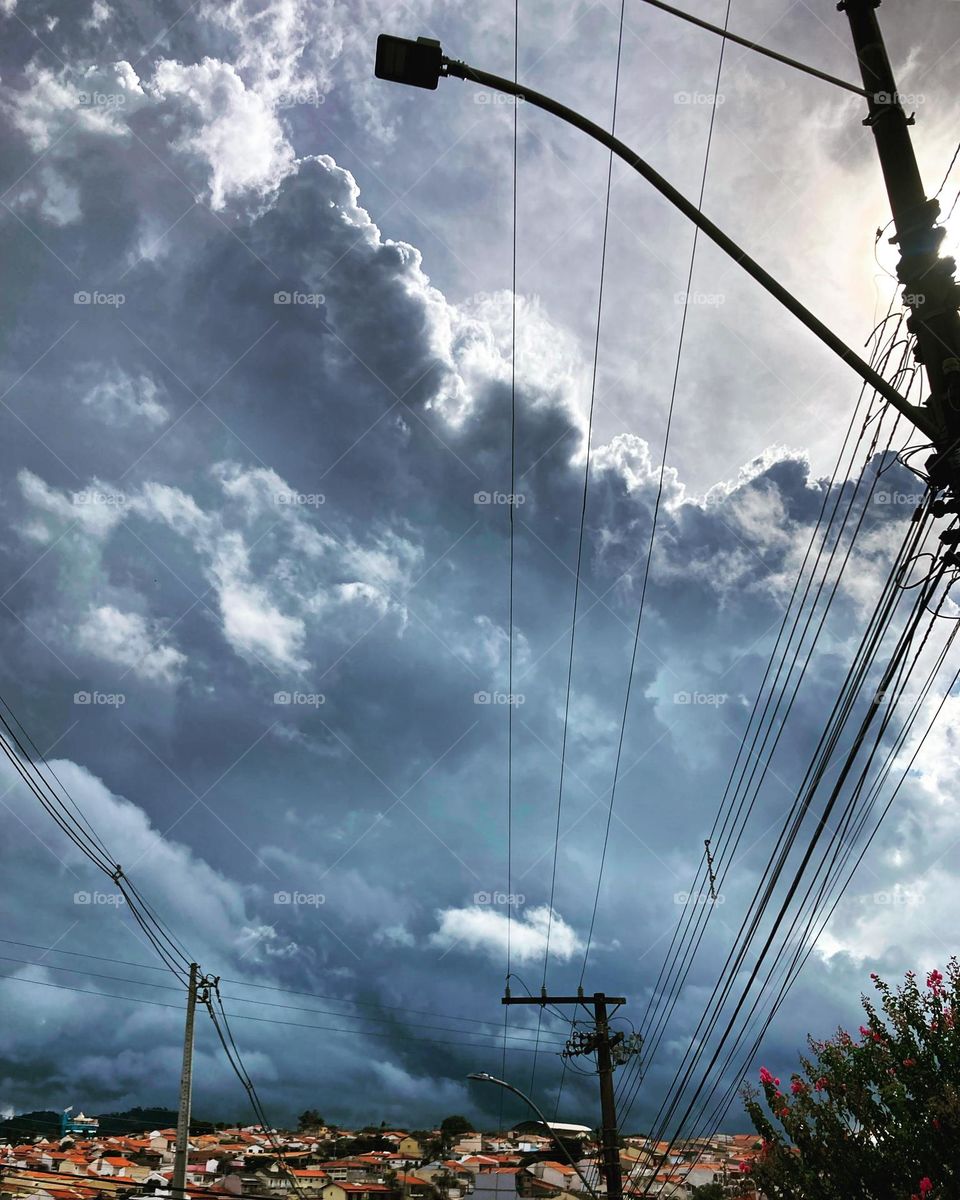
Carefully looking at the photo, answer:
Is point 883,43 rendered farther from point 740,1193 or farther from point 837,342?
point 740,1193

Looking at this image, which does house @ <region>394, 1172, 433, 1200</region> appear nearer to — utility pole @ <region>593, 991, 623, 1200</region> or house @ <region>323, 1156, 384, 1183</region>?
house @ <region>323, 1156, 384, 1183</region>

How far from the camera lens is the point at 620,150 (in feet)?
14.9

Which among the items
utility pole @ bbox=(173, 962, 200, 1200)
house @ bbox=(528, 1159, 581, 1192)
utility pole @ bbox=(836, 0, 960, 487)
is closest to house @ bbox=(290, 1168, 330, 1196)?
house @ bbox=(528, 1159, 581, 1192)

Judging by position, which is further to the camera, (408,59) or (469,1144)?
(469,1144)

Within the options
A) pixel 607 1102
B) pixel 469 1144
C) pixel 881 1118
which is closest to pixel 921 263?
pixel 881 1118

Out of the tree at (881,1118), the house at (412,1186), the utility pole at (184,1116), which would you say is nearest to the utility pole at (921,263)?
the tree at (881,1118)

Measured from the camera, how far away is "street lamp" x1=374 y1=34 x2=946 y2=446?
4227 millimetres

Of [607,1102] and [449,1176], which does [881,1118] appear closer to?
[607,1102]

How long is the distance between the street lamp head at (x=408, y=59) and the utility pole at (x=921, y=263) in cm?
300

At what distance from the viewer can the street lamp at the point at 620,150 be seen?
166 inches

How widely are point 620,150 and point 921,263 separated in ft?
6.82

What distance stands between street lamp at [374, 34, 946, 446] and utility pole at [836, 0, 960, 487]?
0.14 m

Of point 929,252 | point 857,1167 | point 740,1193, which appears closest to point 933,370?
point 929,252

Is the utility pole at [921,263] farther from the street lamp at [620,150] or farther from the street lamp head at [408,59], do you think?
the street lamp head at [408,59]
